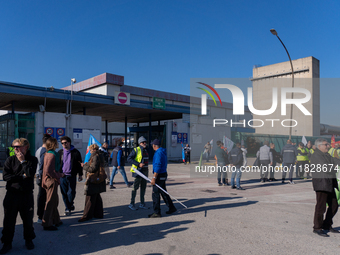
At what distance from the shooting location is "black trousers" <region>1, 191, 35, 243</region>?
4.29 meters

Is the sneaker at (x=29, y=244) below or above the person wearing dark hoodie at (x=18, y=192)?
below

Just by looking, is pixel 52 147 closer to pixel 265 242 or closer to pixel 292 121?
pixel 265 242

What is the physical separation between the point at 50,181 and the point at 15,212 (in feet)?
3.76

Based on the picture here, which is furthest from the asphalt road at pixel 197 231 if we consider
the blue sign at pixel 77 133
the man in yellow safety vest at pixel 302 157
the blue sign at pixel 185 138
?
the blue sign at pixel 185 138

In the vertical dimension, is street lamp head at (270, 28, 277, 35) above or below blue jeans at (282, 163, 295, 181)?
above

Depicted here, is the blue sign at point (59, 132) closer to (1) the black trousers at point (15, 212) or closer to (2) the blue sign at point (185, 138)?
(2) the blue sign at point (185, 138)

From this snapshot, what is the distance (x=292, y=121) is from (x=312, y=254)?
1687 centimetres

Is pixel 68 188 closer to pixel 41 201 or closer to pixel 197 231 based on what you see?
pixel 41 201

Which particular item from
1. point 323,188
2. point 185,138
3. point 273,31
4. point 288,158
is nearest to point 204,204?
point 323,188

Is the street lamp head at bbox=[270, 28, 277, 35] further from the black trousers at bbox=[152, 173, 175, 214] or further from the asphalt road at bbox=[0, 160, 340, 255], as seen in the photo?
the black trousers at bbox=[152, 173, 175, 214]

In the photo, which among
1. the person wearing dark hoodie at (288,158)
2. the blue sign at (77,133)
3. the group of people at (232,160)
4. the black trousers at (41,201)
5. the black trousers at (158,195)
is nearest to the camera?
the black trousers at (41,201)

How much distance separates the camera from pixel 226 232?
5.31 metres

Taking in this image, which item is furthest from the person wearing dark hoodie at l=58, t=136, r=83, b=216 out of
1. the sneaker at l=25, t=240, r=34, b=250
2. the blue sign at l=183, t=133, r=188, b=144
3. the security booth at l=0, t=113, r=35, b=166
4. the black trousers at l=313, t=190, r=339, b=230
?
the blue sign at l=183, t=133, r=188, b=144

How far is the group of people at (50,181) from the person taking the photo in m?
4.37
